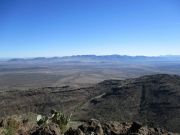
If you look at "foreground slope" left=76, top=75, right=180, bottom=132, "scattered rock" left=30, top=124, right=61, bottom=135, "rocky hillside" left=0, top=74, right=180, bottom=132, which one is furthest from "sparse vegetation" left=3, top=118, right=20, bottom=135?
"foreground slope" left=76, top=75, right=180, bottom=132

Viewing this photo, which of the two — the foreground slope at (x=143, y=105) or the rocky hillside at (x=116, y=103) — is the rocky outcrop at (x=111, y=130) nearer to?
the rocky hillside at (x=116, y=103)

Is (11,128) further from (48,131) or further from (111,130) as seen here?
(111,130)

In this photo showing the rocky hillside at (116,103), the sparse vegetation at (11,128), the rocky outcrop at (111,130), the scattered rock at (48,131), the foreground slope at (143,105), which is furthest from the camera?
the rocky hillside at (116,103)

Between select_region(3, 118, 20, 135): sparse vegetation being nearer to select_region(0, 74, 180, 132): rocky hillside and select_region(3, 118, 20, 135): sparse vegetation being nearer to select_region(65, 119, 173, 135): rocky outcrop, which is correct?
select_region(65, 119, 173, 135): rocky outcrop

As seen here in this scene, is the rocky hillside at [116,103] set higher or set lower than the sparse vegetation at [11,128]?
lower

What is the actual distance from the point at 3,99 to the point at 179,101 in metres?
28.3

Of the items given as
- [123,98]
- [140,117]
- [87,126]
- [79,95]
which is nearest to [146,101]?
[123,98]

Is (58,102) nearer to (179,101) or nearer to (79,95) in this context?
(79,95)

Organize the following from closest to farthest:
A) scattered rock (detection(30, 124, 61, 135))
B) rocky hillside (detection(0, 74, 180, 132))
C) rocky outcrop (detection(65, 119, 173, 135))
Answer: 1. scattered rock (detection(30, 124, 61, 135))
2. rocky outcrop (detection(65, 119, 173, 135))
3. rocky hillside (detection(0, 74, 180, 132))

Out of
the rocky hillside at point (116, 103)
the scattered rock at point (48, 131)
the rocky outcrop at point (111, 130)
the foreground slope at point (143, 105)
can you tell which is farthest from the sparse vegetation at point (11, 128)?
the foreground slope at point (143, 105)

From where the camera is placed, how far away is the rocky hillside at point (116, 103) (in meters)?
42.8

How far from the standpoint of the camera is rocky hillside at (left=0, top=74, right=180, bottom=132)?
140ft

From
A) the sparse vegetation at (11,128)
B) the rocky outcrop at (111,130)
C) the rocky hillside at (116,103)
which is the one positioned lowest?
the rocky hillside at (116,103)

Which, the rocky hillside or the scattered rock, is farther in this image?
the rocky hillside
